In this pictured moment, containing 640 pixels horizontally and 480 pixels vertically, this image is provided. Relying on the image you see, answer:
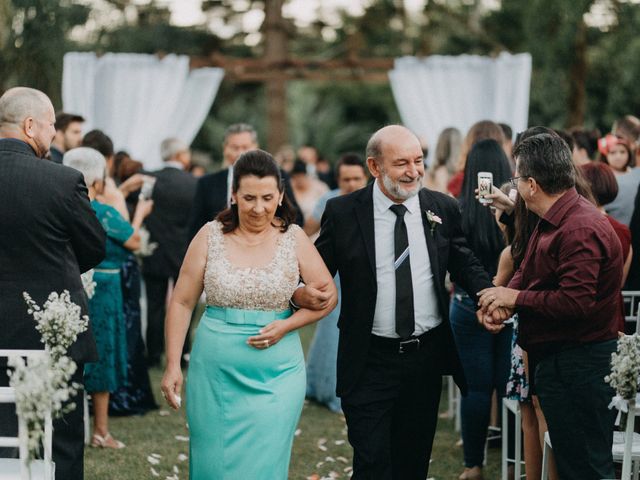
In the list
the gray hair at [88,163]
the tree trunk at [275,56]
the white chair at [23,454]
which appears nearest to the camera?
the white chair at [23,454]

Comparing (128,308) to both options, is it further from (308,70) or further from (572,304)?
(308,70)

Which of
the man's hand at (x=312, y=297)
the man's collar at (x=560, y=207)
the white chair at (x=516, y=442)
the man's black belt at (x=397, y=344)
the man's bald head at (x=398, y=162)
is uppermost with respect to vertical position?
the man's bald head at (x=398, y=162)

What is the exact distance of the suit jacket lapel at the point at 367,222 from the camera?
4.35 meters

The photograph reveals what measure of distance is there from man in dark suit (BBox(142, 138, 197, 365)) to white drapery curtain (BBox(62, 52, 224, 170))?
8.25 ft

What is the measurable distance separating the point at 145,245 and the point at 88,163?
2.41 meters

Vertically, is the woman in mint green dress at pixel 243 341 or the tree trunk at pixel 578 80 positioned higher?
the tree trunk at pixel 578 80

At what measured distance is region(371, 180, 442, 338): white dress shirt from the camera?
436 centimetres

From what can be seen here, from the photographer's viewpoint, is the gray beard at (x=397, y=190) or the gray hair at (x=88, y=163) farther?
the gray hair at (x=88, y=163)

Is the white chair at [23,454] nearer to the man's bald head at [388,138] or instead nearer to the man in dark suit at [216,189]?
the man's bald head at [388,138]

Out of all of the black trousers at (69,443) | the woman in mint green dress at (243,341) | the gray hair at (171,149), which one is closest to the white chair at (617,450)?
the woman in mint green dress at (243,341)

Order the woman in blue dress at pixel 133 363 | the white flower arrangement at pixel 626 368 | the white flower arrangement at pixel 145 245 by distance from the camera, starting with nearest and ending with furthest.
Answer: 1. the white flower arrangement at pixel 626 368
2. the woman in blue dress at pixel 133 363
3. the white flower arrangement at pixel 145 245

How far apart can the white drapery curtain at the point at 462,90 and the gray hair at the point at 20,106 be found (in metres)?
7.53

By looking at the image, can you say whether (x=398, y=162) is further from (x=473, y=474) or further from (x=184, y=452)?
(x=184, y=452)

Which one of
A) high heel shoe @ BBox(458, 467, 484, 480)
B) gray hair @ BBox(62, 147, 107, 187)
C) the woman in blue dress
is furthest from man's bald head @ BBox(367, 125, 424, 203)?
the woman in blue dress
